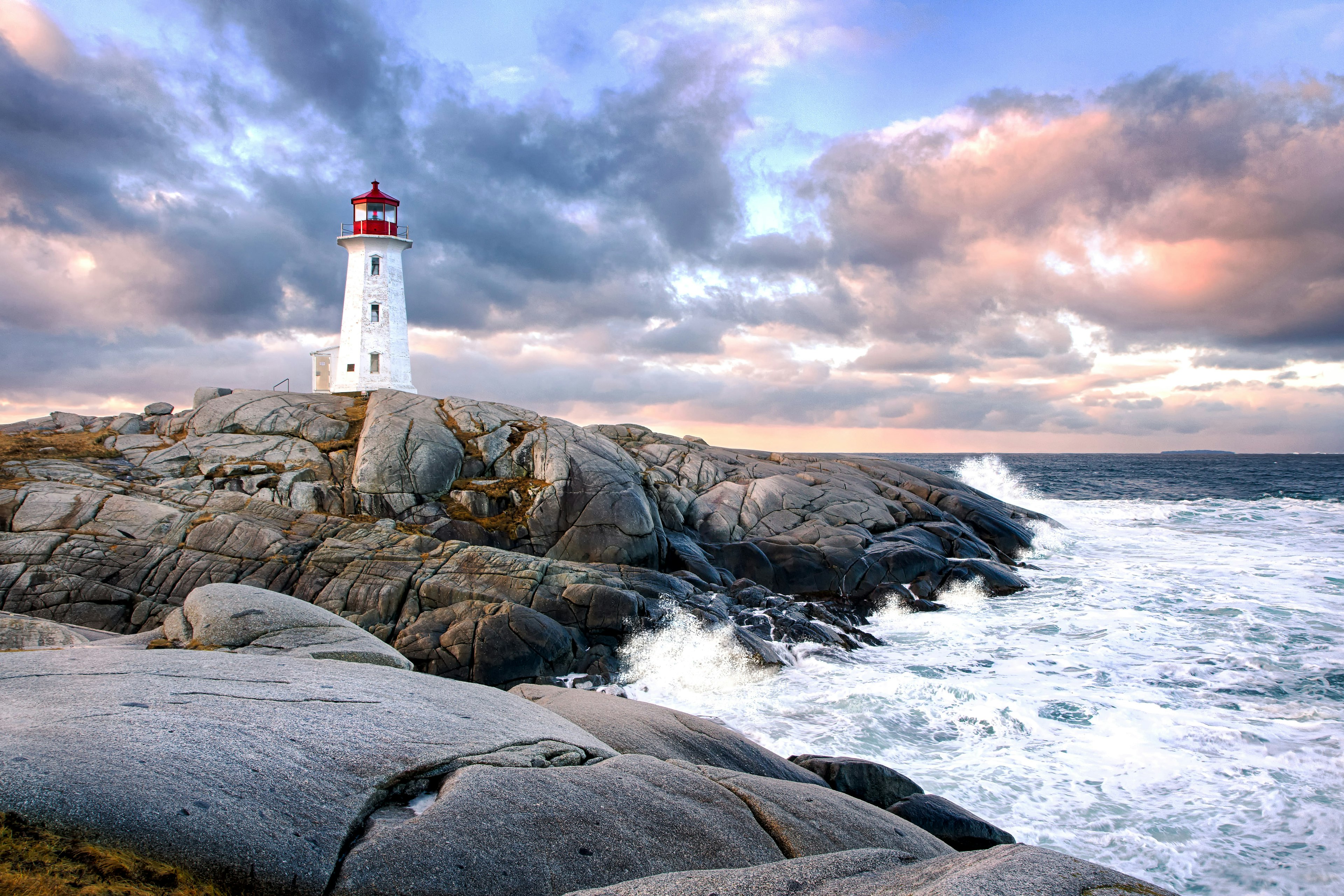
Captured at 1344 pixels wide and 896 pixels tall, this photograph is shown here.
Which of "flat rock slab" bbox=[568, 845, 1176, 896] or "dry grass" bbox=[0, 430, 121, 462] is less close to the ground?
"dry grass" bbox=[0, 430, 121, 462]

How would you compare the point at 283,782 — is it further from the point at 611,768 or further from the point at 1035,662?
the point at 1035,662

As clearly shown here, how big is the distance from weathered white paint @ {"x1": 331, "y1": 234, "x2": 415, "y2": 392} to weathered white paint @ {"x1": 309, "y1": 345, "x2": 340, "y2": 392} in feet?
2.27

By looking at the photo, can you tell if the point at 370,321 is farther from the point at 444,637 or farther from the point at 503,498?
the point at 444,637

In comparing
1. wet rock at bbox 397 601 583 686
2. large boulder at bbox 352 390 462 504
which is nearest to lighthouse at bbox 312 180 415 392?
large boulder at bbox 352 390 462 504

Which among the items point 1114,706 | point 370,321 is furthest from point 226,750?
point 370,321

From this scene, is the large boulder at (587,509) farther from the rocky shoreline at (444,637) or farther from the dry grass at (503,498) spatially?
the dry grass at (503,498)

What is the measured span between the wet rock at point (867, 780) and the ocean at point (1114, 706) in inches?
A: 75.7

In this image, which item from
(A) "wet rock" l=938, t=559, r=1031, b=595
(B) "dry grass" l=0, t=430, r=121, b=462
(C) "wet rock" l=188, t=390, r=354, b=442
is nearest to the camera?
(B) "dry grass" l=0, t=430, r=121, b=462

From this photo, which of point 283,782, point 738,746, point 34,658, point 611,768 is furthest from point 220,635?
point 738,746

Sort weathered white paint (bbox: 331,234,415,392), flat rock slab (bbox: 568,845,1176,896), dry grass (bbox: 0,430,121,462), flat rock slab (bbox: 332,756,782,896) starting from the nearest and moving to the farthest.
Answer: flat rock slab (bbox: 568,845,1176,896), flat rock slab (bbox: 332,756,782,896), dry grass (bbox: 0,430,121,462), weathered white paint (bbox: 331,234,415,392)

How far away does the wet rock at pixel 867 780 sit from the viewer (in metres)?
8.95

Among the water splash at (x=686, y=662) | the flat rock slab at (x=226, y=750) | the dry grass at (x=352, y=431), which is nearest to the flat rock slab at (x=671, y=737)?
the flat rock slab at (x=226, y=750)

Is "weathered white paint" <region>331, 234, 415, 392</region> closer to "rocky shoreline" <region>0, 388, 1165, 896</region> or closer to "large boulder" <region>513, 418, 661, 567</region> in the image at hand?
"rocky shoreline" <region>0, 388, 1165, 896</region>

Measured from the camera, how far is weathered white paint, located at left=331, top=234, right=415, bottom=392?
34344 millimetres
